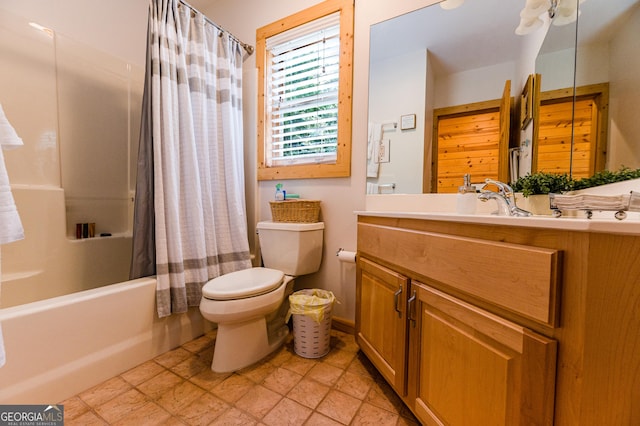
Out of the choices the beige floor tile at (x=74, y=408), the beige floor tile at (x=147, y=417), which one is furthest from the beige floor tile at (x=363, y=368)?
the beige floor tile at (x=74, y=408)

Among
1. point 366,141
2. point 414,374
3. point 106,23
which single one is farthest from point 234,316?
point 106,23

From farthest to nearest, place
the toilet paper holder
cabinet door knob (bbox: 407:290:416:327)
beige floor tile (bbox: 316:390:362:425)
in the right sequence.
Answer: the toilet paper holder, beige floor tile (bbox: 316:390:362:425), cabinet door knob (bbox: 407:290:416:327)

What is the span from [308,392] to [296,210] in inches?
39.4

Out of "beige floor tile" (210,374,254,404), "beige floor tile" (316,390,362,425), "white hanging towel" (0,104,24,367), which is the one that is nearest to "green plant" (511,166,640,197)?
"beige floor tile" (316,390,362,425)

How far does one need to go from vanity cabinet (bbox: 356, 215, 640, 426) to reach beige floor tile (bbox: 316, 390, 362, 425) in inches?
9.0

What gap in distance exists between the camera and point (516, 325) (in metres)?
0.62

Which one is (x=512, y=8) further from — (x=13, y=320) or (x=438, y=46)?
(x=13, y=320)

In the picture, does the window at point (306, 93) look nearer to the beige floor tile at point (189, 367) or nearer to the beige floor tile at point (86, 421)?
the beige floor tile at point (189, 367)

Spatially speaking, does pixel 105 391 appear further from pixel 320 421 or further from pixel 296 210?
pixel 296 210

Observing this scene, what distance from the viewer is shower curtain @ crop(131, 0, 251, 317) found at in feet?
4.78

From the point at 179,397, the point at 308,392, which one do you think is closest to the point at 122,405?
the point at 179,397

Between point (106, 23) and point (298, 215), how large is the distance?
80.1 inches

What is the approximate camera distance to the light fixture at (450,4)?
1.41m

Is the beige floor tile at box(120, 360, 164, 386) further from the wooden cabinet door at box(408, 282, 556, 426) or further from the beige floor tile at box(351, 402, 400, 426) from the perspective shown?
the wooden cabinet door at box(408, 282, 556, 426)
